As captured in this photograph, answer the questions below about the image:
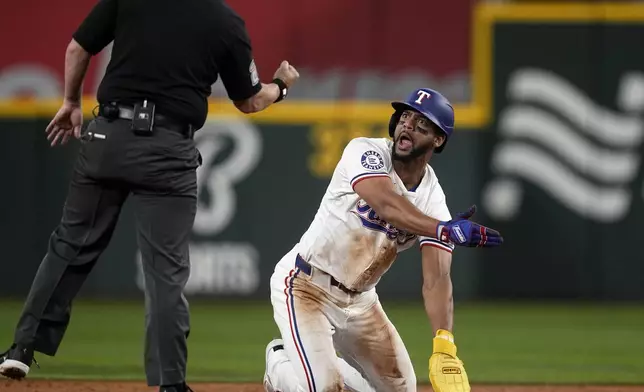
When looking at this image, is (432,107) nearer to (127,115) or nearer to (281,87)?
(281,87)

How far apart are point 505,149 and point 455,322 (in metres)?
2.29

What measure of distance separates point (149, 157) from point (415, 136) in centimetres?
120

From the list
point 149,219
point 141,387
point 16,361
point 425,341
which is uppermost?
point 149,219

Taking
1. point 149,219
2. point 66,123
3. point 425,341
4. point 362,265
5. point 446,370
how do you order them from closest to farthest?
point 446,370, point 149,219, point 362,265, point 66,123, point 425,341

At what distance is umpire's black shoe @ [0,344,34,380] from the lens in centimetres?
537

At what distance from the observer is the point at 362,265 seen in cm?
543

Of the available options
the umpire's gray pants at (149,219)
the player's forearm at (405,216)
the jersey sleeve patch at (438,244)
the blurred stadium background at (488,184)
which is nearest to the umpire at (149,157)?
the umpire's gray pants at (149,219)

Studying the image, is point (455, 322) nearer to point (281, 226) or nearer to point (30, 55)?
point (281, 226)

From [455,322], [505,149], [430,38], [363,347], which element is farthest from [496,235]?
[430,38]

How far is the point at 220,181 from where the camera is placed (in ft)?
36.8

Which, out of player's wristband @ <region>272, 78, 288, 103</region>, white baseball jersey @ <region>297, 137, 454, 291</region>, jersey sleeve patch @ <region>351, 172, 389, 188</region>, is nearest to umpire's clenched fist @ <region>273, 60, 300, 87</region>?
player's wristband @ <region>272, 78, 288, 103</region>

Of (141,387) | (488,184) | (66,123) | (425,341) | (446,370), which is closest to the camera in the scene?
(446,370)

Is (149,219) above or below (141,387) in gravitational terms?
above

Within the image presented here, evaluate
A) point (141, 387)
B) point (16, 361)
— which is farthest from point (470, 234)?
point (141, 387)
